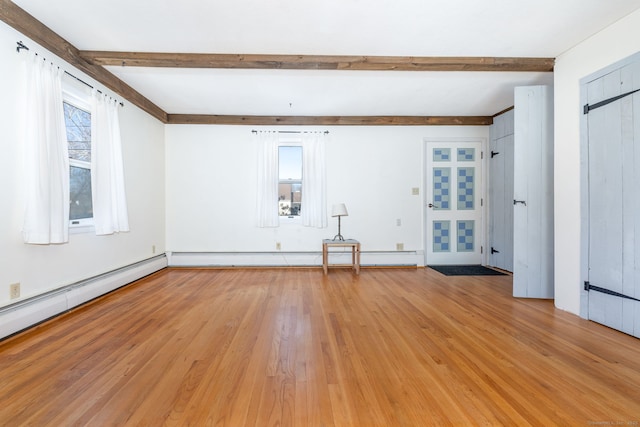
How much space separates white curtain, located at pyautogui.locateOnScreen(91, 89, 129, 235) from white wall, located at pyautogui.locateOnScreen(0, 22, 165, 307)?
227 millimetres

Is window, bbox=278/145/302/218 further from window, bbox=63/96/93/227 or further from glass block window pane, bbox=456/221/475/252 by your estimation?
glass block window pane, bbox=456/221/475/252

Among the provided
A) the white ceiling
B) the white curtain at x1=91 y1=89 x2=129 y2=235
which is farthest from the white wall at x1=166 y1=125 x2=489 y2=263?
the white curtain at x1=91 y1=89 x2=129 y2=235

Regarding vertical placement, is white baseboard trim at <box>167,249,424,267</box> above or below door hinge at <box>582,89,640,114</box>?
below

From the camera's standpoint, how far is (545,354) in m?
1.98

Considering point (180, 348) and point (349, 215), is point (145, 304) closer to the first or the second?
point (180, 348)

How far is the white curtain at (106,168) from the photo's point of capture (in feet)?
10.3

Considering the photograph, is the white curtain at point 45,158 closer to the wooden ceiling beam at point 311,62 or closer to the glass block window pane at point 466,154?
the wooden ceiling beam at point 311,62

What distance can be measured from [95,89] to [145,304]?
2449 millimetres

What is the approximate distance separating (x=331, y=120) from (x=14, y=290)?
4.37 m

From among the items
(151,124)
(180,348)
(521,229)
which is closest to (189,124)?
(151,124)

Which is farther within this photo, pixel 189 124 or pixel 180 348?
pixel 189 124

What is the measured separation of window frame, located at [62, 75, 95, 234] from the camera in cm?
290

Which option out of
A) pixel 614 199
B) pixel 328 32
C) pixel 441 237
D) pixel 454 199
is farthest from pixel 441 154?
pixel 328 32

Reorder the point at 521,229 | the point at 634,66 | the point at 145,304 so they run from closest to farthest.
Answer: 1. the point at 634,66
2. the point at 145,304
3. the point at 521,229
